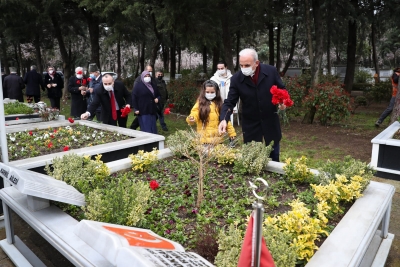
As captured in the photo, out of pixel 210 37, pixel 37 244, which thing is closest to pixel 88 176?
pixel 37 244

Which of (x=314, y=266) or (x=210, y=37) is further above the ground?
(x=210, y=37)

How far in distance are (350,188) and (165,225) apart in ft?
5.86

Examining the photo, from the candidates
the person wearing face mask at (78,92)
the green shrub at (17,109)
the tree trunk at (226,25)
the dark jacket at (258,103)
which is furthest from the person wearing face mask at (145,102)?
the tree trunk at (226,25)

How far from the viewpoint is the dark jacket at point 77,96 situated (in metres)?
10.1

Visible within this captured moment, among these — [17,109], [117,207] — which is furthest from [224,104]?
[17,109]

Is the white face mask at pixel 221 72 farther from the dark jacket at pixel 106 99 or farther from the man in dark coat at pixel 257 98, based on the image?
the man in dark coat at pixel 257 98

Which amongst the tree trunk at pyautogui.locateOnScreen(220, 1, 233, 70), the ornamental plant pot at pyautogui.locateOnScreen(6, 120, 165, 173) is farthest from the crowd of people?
the tree trunk at pyautogui.locateOnScreen(220, 1, 233, 70)

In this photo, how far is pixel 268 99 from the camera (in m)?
4.74

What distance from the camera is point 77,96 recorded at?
33.6 feet

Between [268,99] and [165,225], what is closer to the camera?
[165,225]

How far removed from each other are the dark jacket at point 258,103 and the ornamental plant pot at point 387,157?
81.2 inches

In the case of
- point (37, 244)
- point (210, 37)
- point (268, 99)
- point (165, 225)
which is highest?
point (210, 37)

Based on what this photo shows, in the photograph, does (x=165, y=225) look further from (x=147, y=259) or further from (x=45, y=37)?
(x=45, y=37)

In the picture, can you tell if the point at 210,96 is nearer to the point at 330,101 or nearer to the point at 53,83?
the point at 330,101
